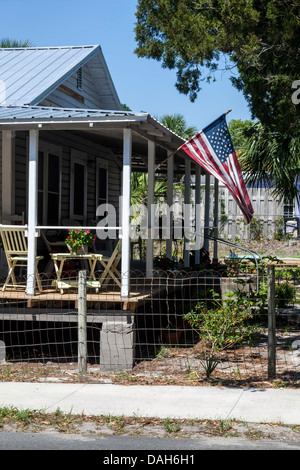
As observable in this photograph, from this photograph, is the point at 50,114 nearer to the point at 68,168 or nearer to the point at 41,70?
the point at 68,168

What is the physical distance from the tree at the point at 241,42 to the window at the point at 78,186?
427 cm

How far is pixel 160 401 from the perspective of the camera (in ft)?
23.9

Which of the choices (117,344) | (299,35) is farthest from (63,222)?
(299,35)

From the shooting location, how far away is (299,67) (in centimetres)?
1027

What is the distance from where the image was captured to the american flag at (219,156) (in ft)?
34.5

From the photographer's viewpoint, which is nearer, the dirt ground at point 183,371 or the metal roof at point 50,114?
the dirt ground at point 183,371

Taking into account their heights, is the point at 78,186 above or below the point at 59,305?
above

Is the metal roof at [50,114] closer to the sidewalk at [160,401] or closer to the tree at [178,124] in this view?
the sidewalk at [160,401]

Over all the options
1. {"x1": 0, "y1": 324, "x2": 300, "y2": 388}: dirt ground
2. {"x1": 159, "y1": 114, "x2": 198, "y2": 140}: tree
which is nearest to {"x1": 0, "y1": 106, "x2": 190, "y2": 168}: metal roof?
{"x1": 0, "y1": 324, "x2": 300, "y2": 388}: dirt ground

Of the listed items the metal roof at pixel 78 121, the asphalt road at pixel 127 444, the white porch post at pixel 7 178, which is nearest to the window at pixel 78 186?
the white porch post at pixel 7 178

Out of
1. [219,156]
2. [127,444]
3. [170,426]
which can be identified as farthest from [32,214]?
[127,444]

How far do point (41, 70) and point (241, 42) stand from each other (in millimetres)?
6792
